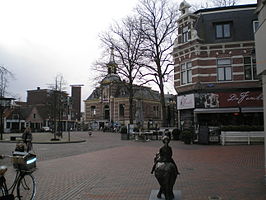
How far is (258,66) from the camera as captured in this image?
741 cm

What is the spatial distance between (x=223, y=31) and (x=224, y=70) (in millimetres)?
3831

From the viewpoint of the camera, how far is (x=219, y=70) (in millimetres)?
25141

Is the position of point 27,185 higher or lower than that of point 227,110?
lower

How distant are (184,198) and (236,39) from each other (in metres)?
21.8

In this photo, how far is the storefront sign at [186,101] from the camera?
989 inches

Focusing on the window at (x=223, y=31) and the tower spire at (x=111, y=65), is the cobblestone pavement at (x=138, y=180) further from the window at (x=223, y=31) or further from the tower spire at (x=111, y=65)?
the tower spire at (x=111, y=65)

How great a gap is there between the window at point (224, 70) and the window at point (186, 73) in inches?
103

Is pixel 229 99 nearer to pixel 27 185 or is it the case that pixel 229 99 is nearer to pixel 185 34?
pixel 185 34

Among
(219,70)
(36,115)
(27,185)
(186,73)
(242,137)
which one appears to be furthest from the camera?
(36,115)

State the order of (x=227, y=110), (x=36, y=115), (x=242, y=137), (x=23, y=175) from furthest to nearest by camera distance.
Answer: (x=36, y=115), (x=227, y=110), (x=242, y=137), (x=23, y=175)

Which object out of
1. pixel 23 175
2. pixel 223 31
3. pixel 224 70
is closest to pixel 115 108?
pixel 223 31

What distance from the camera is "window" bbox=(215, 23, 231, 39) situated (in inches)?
1012

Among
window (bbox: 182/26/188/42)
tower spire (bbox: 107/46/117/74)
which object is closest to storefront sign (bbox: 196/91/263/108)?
window (bbox: 182/26/188/42)

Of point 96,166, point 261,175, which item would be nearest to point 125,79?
point 96,166
